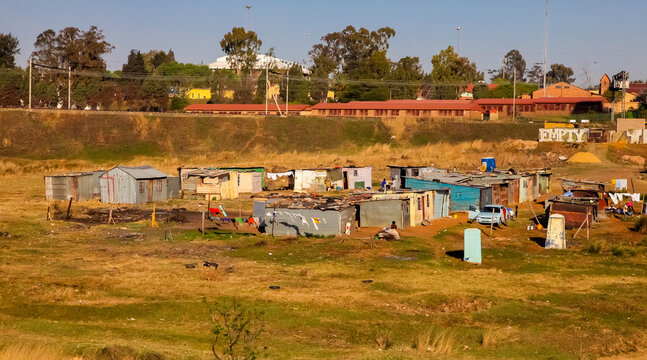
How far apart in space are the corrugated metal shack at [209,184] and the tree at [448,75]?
87778 millimetres

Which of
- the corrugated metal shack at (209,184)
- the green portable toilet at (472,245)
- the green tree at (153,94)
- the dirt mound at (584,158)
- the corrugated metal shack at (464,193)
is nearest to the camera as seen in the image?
the green portable toilet at (472,245)

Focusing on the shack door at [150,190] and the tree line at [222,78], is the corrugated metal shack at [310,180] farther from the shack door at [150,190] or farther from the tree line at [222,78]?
the tree line at [222,78]

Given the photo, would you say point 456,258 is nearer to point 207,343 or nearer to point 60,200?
point 207,343

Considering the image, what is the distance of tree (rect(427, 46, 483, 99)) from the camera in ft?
433

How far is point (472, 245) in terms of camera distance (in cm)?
3008

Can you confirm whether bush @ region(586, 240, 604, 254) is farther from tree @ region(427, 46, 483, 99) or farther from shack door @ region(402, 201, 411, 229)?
tree @ region(427, 46, 483, 99)

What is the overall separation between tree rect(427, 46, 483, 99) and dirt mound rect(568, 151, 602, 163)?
203 feet

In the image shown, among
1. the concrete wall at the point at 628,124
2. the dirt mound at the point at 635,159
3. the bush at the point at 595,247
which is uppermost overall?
the concrete wall at the point at 628,124

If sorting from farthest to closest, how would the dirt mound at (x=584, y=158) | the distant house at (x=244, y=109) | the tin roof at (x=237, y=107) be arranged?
the tin roof at (x=237, y=107) < the distant house at (x=244, y=109) < the dirt mound at (x=584, y=158)

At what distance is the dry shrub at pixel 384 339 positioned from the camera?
1908 centimetres

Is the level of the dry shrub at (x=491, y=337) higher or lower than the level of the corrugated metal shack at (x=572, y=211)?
lower

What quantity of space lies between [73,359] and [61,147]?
7040cm

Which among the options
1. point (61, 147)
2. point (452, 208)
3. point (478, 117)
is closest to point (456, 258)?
point (452, 208)

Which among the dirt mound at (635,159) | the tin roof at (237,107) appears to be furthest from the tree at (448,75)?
the dirt mound at (635,159)
